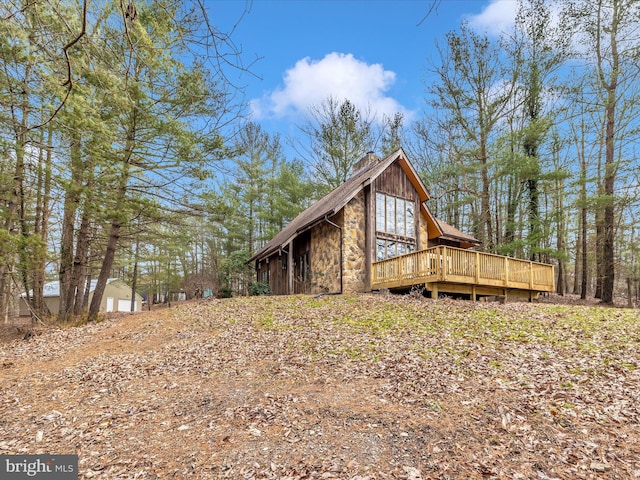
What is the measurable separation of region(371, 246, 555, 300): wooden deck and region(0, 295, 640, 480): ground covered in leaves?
101 inches

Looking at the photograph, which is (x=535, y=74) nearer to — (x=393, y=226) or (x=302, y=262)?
(x=393, y=226)

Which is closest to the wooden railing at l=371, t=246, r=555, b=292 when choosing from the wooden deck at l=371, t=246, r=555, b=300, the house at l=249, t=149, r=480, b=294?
the wooden deck at l=371, t=246, r=555, b=300

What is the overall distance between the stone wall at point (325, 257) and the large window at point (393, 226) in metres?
1.79

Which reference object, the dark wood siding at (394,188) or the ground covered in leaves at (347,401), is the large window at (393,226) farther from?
the ground covered in leaves at (347,401)

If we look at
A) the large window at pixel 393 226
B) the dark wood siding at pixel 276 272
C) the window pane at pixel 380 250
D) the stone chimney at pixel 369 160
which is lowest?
the dark wood siding at pixel 276 272

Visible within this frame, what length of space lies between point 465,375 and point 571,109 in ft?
61.2

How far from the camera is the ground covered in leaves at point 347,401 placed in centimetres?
359

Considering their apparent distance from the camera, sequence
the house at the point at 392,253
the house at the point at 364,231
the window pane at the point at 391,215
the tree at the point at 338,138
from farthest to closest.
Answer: the tree at the point at 338,138
the window pane at the point at 391,215
the house at the point at 364,231
the house at the point at 392,253

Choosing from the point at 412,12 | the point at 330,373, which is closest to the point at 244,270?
the point at 330,373

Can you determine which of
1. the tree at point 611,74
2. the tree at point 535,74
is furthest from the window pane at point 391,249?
the tree at point 611,74

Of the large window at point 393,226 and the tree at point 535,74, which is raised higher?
the tree at point 535,74

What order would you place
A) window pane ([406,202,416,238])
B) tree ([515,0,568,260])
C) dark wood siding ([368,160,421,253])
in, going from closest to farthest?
dark wood siding ([368,160,421,253]) → window pane ([406,202,416,238]) → tree ([515,0,568,260])

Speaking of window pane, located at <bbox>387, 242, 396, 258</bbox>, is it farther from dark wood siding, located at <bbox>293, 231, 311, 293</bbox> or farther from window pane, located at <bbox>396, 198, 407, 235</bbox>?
dark wood siding, located at <bbox>293, 231, 311, 293</bbox>

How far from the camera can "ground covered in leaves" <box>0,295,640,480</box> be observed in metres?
3.59
